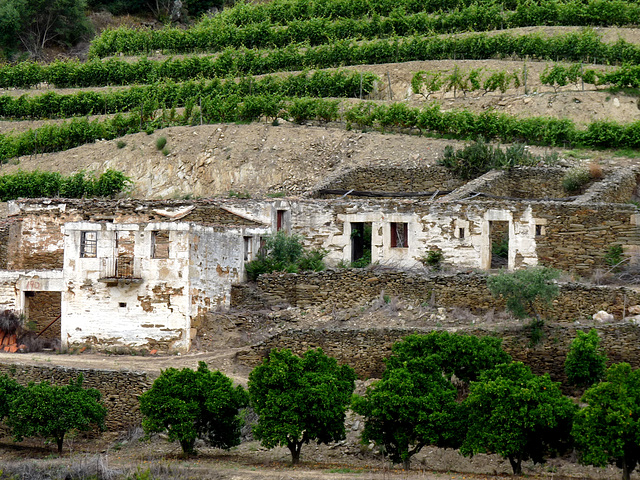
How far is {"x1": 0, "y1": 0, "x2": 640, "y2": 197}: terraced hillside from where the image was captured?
40.8 metres

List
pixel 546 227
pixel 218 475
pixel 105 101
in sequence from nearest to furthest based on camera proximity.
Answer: pixel 218 475
pixel 546 227
pixel 105 101

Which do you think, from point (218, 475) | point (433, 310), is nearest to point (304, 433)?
point (218, 475)

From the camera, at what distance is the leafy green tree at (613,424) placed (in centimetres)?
1986

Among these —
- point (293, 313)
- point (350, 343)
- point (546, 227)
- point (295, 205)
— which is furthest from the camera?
point (295, 205)

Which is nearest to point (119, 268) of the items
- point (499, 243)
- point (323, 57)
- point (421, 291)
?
point (421, 291)

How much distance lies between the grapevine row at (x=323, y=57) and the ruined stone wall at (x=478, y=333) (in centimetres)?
2445

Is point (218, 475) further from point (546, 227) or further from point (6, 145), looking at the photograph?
point (6, 145)

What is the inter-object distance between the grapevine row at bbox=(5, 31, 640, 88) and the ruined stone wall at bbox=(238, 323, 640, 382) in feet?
80.2

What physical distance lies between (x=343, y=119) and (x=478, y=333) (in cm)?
2000

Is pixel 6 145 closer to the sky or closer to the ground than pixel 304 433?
closer to the sky

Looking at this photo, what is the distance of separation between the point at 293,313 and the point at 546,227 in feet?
25.3

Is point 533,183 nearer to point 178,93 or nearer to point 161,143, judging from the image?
point 161,143

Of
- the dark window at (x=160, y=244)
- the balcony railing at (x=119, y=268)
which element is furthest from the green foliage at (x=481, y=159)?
the balcony railing at (x=119, y=268)

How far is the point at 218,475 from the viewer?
21.7 meters
